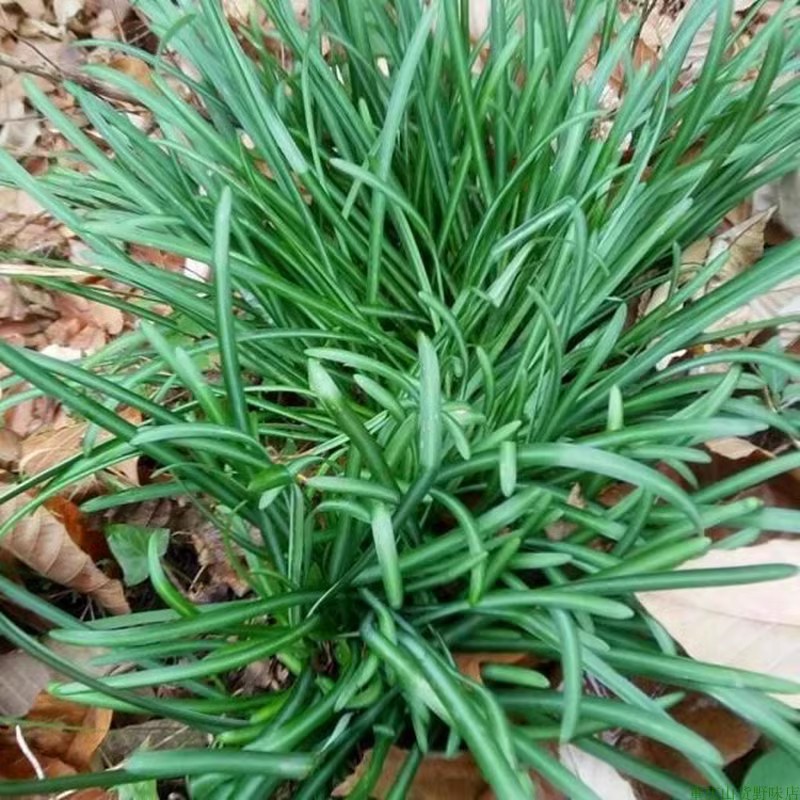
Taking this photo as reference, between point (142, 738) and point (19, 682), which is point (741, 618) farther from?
point (19, 682)

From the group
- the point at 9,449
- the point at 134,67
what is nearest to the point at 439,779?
the point at 9,449

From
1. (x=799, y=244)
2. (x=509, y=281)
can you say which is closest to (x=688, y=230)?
(x=799, y=244)

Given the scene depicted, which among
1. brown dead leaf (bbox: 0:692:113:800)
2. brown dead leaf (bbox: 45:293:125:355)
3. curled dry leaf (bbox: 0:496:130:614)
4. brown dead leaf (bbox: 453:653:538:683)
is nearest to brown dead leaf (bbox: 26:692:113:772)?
brown dead leaf (bbox: 0:692:113:800)

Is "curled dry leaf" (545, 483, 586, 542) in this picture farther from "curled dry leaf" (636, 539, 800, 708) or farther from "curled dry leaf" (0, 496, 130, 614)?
"curled dry leaf" (0, 496, 130, 614)

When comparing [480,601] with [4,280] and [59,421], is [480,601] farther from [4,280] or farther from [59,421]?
[4,280]

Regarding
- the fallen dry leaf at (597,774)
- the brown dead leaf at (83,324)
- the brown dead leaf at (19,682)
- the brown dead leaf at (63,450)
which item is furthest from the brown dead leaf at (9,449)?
the fallen dry leaf at (597,774)

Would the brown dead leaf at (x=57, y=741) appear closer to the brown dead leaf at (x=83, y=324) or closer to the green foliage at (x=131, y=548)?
the green foliage at (x=131, y=548)
